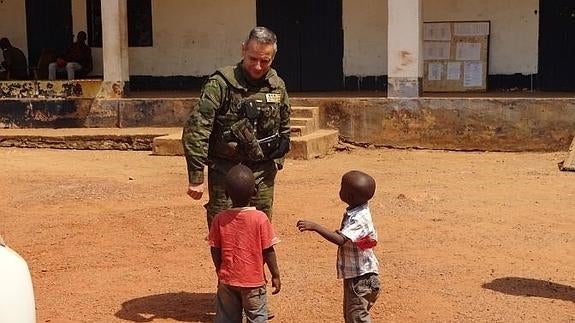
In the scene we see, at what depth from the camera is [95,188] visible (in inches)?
392

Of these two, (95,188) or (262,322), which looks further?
(95,188)

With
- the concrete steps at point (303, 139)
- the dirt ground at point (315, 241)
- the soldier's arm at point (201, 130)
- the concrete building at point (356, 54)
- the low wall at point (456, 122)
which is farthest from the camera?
the concrete building at point (356, 54)

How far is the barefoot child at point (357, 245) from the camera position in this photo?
14.2 ft

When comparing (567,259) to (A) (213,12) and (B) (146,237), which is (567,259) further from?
(A) (213,12)

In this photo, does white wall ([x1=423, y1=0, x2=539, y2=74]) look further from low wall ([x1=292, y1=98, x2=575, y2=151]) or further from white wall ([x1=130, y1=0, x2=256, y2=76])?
white wall ([x1=130, y1=0, x2=256, y2=76])

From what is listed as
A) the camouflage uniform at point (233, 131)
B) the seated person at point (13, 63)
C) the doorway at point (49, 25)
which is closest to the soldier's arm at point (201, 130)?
the camouflage uniform at point (233, 131)

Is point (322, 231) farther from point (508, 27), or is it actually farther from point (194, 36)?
point (194, 36)

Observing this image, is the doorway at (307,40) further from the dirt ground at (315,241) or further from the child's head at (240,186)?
the child's head at (240,186)

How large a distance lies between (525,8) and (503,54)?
855mm

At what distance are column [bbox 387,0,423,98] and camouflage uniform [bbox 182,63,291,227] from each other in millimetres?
8300

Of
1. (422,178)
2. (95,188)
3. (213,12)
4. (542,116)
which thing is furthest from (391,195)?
(213,12)

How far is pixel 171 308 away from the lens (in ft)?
18.2

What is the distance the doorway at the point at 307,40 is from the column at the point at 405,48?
2.83 metres

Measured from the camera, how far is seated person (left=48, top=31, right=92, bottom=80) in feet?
53.8
